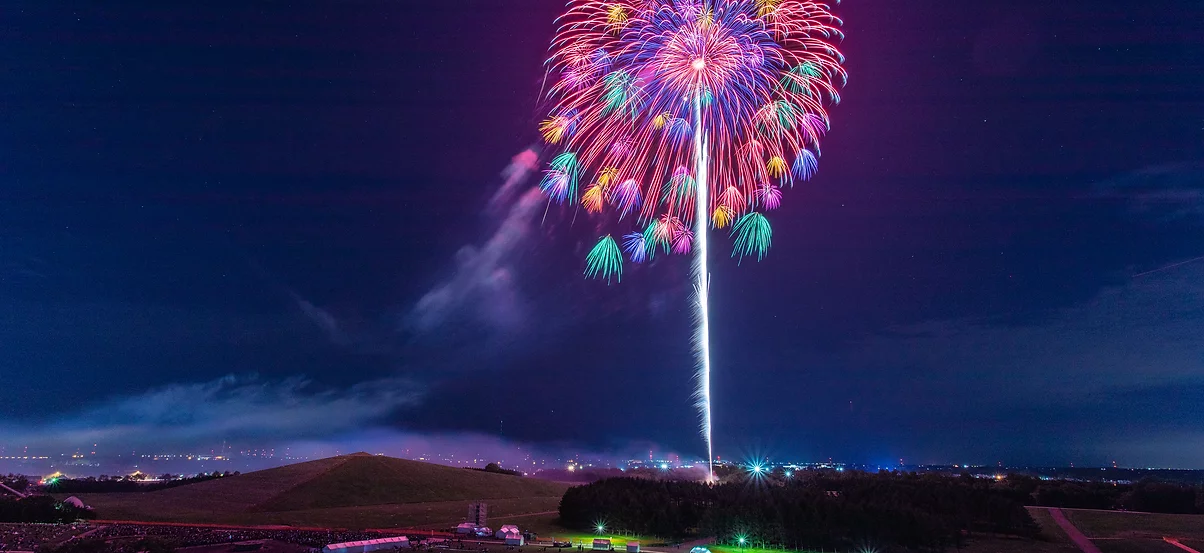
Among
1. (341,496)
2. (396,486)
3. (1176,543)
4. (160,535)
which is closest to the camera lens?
(1176,543)

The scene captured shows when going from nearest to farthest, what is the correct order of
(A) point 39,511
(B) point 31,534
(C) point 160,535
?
(C) point 160,535 → (B) point 31,534 → (A) point 39,511

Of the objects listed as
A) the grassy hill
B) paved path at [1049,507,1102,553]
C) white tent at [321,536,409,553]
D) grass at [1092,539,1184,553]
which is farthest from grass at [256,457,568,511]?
grass at [1092,539,1184,553]

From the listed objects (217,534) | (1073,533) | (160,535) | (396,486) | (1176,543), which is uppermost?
(396,486)

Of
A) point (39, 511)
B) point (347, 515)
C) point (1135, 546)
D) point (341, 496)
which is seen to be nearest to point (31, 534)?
point (39, 511)

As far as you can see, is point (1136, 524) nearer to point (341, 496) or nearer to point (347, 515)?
point (347, 515)

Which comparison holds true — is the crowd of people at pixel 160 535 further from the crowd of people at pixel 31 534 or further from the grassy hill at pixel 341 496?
the grassy hill at pixel 341 496

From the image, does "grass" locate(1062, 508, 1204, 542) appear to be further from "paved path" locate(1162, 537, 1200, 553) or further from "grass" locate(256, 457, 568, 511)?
"grass" locate(256, 457, 568, 511)

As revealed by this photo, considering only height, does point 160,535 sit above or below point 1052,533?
above

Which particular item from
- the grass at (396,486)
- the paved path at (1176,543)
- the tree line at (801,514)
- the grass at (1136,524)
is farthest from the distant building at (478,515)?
the paved path at (1176,543)
